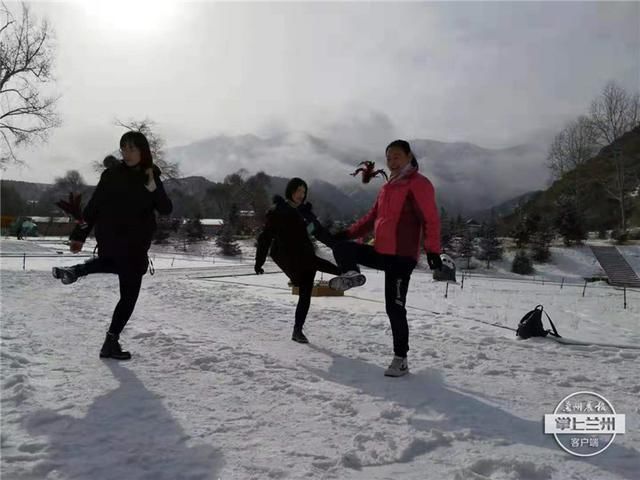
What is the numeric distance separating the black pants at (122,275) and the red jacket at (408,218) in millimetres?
2263

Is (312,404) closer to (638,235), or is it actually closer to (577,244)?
A: (577,244)

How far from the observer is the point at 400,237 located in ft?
12.3

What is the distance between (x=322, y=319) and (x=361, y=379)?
2839mm

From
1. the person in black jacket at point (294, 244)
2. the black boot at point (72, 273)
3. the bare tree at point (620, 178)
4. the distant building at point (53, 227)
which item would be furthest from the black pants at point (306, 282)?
the distant building at point (53, 227)

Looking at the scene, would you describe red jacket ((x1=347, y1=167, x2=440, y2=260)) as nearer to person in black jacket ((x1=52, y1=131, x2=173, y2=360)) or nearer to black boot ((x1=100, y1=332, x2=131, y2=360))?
person in black jacket ((x1=52, y1=131, x2=173, y2=360))

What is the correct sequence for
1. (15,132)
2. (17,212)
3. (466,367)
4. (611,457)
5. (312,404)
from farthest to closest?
(17,212)
(15,132)
(466,367)
(312,404)
(611,457)

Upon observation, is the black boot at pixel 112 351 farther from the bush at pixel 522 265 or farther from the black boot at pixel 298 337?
the bush at pixel 522 265

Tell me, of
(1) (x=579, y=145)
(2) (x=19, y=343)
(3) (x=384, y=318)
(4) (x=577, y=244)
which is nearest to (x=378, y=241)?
(3) (x=384, y=318)

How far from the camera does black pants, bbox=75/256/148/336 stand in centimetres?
376

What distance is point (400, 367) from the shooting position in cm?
354

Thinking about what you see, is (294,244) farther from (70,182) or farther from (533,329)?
(70,182)

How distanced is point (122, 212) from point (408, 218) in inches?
103

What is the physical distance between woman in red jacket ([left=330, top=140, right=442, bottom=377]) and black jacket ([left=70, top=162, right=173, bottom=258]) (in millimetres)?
1865

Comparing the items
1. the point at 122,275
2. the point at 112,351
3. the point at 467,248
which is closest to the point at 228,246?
the point at 467,248
